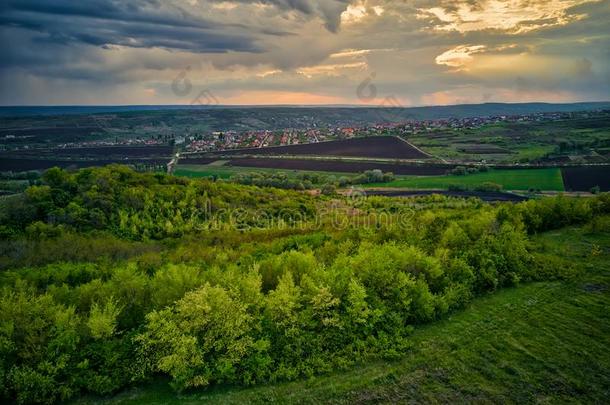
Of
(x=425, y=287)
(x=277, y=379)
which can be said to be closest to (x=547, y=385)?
(x=425, y=287)

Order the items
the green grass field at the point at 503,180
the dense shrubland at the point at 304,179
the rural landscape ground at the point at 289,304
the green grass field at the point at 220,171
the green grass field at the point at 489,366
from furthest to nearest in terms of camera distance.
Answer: the green grass field at the point at 220,171 < the dense shrubland at the point at 304,179 < the green grass field at the point at 503,180 < the rural landscape ground at the point at 289,304 < the green grass field at the point at 489,366

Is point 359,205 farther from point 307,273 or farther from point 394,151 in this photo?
point 394,151

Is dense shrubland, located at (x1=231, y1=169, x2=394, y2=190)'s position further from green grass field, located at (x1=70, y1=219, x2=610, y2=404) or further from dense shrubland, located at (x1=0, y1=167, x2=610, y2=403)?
green grass field, located at (x1=70, y1=219, x2=610, y2=404)

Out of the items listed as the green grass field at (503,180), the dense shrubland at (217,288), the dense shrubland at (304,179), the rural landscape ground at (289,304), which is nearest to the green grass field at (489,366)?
the rural landscape ground at (289,304)

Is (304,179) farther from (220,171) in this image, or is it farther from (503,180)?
(503,180)

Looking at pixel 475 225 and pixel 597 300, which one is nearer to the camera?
pixel 597 300

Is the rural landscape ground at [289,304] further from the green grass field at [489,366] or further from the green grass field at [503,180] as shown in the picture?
the green grass field at [503,180]
